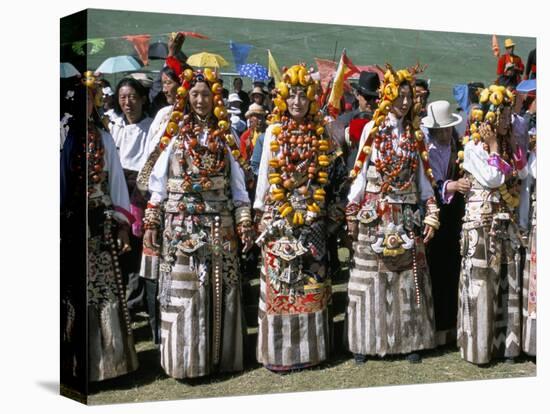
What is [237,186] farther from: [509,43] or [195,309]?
[509,43]

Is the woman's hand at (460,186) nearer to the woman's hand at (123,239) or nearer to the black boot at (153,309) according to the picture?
the black boot at (153,309)

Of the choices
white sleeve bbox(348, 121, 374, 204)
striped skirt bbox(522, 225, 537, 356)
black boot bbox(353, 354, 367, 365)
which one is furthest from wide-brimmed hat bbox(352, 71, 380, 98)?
black boot bbox(353, 354, 367, 365)

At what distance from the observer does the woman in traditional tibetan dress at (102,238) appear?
733 centimetres

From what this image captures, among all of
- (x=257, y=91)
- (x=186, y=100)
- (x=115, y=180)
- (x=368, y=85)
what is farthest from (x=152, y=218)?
(x=368, y=85)

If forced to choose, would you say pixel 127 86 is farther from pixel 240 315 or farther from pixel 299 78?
pixel 240 315

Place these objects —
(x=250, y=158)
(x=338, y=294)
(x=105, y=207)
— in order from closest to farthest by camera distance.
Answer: (x=105, y=207), (x=250, y=158), (x=338, y=294)

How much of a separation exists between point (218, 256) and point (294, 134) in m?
1.12

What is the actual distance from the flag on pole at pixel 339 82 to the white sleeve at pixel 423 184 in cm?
82

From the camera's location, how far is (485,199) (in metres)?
8.38

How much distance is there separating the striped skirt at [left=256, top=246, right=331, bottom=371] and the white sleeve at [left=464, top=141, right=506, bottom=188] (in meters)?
1.56

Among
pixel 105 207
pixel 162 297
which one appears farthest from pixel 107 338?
pixel 105 207

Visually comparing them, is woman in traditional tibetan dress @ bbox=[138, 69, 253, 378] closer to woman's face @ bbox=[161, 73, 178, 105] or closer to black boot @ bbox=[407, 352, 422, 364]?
woman's face @ bbox=[161, 73, 178, 105]

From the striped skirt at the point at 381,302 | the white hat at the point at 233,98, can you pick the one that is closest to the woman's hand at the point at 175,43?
the white hat at the point at 233,98

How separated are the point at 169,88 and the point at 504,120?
288cm
